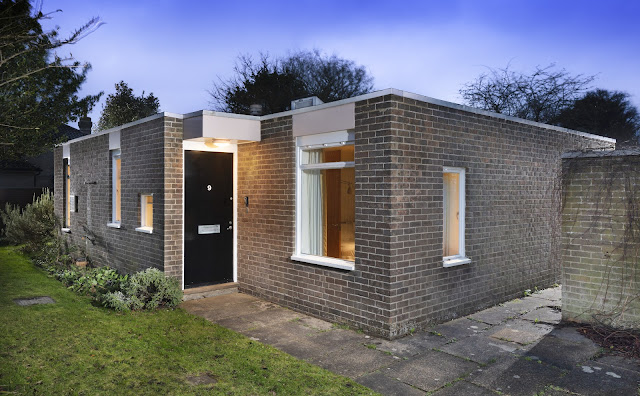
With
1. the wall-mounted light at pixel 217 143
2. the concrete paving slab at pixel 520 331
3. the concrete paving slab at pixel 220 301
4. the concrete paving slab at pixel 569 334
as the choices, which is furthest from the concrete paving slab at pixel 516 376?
the wall-mounted light at pixel 217 143

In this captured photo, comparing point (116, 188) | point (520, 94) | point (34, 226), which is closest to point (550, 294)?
point (116, 188)

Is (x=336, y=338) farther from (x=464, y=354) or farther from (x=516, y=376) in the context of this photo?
(x=516, y=376)

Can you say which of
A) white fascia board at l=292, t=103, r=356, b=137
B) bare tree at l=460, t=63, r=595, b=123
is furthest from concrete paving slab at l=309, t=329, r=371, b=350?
bare tree at l=460, t=63, r=595, b=123

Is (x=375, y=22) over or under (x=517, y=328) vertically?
over

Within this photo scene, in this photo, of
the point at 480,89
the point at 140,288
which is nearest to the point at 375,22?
the point at 480,89

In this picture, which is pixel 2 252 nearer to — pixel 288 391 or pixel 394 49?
pixel 288 391

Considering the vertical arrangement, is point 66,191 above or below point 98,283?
above

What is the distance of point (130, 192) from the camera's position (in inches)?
370

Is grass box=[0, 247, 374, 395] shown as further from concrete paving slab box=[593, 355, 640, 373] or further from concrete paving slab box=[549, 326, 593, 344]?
concrete paving slab box=[549, 326, 593, 344]

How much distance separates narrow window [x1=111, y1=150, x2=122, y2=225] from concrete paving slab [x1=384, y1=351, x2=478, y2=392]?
25.0 feet

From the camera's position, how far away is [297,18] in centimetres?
3130

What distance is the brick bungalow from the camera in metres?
6.24

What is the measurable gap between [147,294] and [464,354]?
4947 mm

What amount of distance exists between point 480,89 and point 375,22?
9564mm
